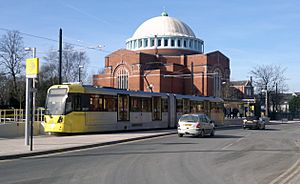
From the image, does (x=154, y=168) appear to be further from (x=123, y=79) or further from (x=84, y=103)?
(x=123, y=79)

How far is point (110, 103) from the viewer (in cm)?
2989

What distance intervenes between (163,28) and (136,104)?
71.8 metres

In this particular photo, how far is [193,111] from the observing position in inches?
1647

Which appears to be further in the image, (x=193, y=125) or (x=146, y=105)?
(x=146, y=105)

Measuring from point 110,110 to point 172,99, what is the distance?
9952 mm

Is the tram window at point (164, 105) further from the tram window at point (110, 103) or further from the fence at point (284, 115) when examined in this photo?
the fence at point (284, 115)

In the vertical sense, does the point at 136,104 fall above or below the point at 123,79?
below

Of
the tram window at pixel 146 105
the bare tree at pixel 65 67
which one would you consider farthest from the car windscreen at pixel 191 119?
the bare tree at pixel 65 67

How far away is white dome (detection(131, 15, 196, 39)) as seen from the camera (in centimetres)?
10138

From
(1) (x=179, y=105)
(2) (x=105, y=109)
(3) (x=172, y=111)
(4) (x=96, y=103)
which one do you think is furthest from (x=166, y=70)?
(4) (x=96, y=103)

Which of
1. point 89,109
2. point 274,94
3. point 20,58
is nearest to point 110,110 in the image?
point 89,109

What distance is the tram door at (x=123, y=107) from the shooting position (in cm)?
3094

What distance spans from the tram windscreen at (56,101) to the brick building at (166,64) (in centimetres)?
5680

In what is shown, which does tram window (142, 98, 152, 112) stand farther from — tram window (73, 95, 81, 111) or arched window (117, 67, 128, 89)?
arched window (117, 67, 128, 89)
